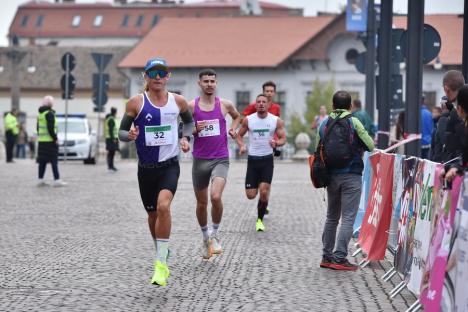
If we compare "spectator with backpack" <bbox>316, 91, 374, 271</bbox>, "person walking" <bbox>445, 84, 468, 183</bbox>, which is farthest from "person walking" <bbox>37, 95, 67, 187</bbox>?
"person walking" <bbox>445, 84, 468, 183</bbox>

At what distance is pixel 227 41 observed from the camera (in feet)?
278

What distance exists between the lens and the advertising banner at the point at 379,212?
11.5m

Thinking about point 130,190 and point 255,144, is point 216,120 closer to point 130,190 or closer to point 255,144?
point 255,144

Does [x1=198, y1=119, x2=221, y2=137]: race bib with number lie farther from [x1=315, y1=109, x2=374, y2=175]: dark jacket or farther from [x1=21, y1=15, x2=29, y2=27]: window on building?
[x1=21, y1=15, x2=29, y2=27]: window on building

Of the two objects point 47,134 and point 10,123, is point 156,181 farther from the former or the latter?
point 10,123

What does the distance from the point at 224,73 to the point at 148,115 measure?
2876 inches

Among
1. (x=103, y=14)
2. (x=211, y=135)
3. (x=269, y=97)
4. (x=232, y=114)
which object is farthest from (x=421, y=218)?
(x=103, y=14)

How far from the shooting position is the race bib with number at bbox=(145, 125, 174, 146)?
10547 mm

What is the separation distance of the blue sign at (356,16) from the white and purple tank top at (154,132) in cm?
2593

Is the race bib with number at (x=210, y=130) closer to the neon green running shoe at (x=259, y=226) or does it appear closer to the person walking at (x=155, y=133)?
the person walking at (x=155, y=133)

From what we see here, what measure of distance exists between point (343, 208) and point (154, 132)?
2.27m

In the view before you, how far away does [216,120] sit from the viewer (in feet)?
43.3

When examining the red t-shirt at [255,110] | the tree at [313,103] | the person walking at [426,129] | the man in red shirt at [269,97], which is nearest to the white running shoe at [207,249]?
the man in red shirt at [269,97]

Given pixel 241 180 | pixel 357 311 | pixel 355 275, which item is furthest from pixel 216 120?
pixel 241 180
